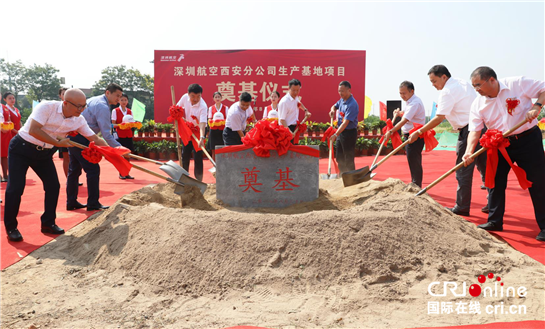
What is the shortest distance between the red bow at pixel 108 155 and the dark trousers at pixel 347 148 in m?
3.14

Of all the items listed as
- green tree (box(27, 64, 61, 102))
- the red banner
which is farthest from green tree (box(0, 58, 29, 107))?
the red banner

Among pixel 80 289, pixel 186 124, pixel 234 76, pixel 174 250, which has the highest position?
pixel 234 76

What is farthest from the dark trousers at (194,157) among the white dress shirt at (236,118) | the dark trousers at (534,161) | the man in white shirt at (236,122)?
the dark trousers at (534,161)

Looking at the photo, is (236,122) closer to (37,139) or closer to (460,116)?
(37,139)

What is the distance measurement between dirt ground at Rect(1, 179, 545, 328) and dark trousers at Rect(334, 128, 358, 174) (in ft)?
7.94

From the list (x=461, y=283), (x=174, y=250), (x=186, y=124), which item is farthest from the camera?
(x=186, y=124)

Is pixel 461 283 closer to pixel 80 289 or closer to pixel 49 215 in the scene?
pixel 80 289

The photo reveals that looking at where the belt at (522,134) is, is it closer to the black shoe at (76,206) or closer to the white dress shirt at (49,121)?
the white dress shirt at (49,121)

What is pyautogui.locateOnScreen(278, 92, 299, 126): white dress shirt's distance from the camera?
5616 mm

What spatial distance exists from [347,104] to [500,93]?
235 centimetres

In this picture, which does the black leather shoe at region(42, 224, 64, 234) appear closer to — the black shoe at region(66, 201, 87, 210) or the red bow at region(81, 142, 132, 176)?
the red bow at region(81, 142, 132, 176)

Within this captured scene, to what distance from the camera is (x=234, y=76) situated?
11844 mm

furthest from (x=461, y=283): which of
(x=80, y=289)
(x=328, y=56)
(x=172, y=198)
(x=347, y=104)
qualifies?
(x=328, y=56)

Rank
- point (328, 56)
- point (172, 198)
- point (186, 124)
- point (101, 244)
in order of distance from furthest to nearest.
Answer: point (328, 56) → point (186, 124) → point (172, 198) → point (101, 244)
